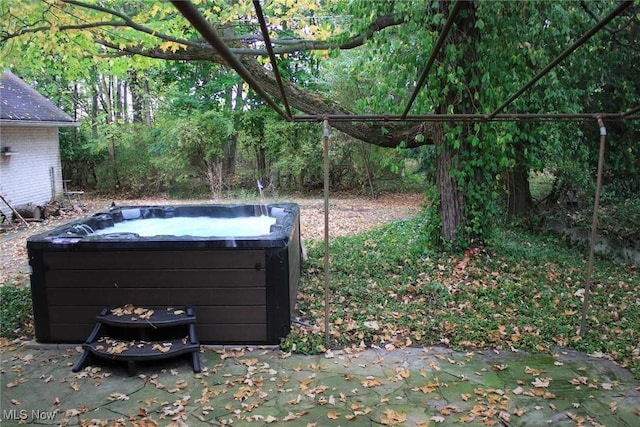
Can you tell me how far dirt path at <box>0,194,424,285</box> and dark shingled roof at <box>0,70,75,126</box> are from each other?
233 centimetres

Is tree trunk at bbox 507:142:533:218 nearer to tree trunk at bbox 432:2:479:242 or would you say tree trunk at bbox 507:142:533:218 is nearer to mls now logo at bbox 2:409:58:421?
tree trunk at bbox 432:2:479:242

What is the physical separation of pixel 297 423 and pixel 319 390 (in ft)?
1.31

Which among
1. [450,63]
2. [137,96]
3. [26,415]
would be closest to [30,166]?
[137,96]

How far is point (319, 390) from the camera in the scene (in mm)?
3146

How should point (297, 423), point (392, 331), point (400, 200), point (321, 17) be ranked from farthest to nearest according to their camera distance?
point (400, 200)
point (321, 17)
point (392, 331)
point (297, 423)

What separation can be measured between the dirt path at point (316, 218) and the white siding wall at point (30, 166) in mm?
1025

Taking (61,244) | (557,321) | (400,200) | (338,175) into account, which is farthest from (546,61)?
(338,175)

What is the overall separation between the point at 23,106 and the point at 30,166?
147 centimetres

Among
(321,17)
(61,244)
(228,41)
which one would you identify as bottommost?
(61,244)

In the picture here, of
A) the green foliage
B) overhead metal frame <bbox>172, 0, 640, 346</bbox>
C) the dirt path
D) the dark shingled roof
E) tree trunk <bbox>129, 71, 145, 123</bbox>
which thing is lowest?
the green foliage

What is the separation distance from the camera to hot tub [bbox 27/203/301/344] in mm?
3779

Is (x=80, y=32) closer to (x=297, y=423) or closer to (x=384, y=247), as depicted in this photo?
(x=384, y=247)

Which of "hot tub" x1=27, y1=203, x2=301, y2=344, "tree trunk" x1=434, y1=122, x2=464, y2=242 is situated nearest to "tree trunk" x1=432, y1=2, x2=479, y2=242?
"tree trunk" x1=434, y1=122, x2=464, y2=242

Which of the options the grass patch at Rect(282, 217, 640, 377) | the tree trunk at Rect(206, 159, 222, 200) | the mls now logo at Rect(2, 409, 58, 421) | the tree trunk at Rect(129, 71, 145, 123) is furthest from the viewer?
the tree trunk at Rect(129, 71, 145, 123)
